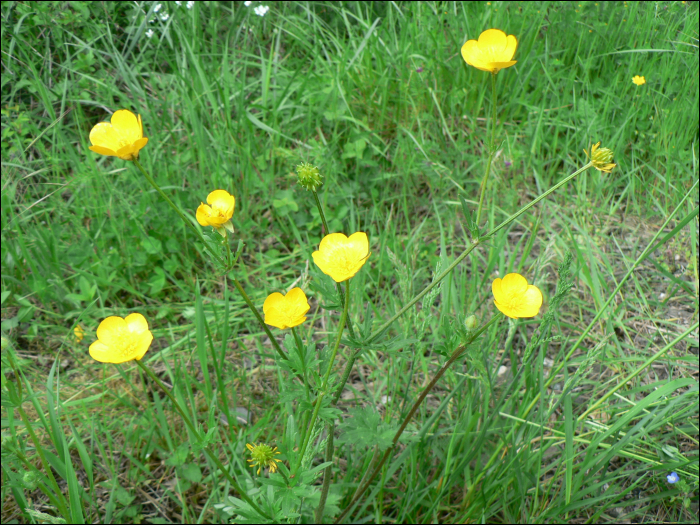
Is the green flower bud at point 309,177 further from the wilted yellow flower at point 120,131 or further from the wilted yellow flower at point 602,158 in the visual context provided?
the wilted yellow flower at point 602,158

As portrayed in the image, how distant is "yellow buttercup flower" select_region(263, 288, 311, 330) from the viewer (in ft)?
3.26

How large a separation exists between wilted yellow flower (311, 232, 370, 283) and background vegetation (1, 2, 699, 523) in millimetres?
209

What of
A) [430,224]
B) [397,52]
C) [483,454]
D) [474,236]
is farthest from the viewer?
[397,52]

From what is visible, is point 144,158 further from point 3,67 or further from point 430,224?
point 430,224

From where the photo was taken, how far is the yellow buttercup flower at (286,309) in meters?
0.99

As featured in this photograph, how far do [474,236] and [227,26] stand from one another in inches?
110

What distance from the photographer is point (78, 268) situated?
2084mm

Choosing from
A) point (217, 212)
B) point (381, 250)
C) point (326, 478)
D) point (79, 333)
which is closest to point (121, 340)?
point (217, 212)

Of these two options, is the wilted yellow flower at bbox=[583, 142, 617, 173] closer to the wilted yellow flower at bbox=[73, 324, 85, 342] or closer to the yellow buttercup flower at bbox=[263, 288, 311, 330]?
the yellow buttercup flower at bbox=[263, 288, 311, 330]

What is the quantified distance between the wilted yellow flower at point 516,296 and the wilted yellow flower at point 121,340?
68 centimetres

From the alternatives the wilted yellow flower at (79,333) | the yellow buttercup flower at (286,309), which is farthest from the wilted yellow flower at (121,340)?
the wilted yellow flower at (79,333)

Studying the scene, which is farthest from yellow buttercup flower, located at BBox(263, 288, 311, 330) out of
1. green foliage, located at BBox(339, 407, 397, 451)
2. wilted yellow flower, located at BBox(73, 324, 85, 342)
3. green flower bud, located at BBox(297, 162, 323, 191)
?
wilted yellow flower, located at BBox(73, 324, 85, 342)

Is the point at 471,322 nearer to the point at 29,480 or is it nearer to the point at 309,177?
the point at 309,177

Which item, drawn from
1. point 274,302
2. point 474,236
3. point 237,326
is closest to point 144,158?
point 237,326
